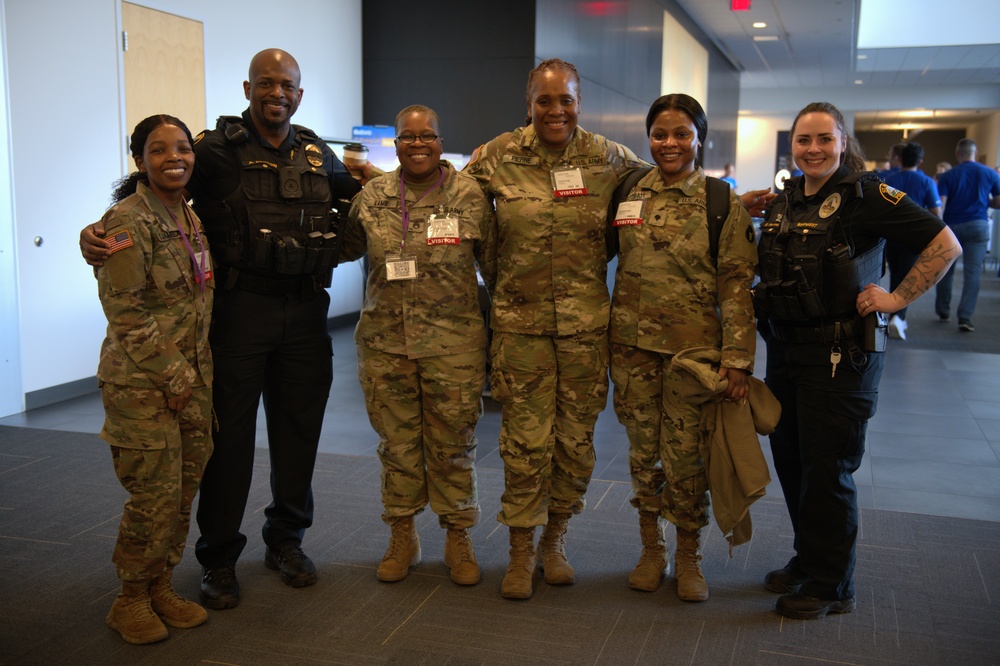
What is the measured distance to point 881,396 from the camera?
19.3 feet

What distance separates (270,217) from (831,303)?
5.74 ft

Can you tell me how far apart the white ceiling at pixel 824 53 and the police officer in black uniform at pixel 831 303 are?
34.1 feet

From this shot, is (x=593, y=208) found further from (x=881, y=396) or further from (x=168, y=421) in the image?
(x=881, y=396)

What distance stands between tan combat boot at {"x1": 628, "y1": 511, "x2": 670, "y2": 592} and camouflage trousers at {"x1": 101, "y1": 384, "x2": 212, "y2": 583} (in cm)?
146

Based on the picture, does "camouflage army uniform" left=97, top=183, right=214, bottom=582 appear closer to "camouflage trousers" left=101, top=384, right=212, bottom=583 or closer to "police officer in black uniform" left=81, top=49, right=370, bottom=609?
"camouflage trousers" left=101, top=384, right=212, bottom=583

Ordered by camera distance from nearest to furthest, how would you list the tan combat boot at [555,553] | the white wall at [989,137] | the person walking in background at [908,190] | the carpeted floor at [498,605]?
the carpeted floor at [498,605], the tan combat boot at [555,553], the person walking in background at [908,190], the white wall at [989,137]

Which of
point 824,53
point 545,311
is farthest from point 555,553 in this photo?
point 824,53

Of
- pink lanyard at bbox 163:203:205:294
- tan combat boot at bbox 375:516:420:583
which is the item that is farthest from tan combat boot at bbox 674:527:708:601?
pink lanyard at bbox 163:203:205:294

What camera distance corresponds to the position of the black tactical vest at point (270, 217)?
274cm

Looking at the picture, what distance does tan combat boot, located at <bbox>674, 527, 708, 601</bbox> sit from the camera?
282 cm

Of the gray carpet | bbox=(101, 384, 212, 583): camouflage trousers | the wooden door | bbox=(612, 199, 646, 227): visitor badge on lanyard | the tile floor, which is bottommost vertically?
the tile floor

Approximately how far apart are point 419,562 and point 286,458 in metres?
0.60

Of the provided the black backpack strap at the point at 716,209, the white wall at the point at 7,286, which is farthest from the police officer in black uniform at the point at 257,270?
the white wall at the point at 7,286

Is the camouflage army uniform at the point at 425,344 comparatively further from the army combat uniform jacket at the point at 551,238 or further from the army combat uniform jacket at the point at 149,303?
the army combat uniform jacket at the point at 149,303
